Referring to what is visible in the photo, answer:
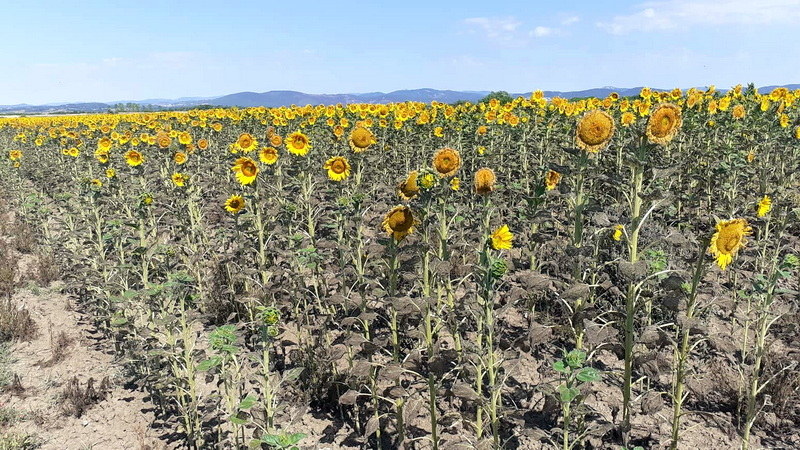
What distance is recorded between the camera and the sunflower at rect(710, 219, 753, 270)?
8.48 feet

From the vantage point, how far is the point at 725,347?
285 centimetres

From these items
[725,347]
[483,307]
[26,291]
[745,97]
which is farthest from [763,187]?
[26,291]

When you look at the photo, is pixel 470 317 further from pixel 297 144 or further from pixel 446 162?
pixel 297 144

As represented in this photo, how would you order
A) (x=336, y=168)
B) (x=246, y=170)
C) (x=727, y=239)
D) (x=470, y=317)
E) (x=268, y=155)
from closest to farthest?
(x=727, y=239)
(x=470, y=317)
(x=246, y=170)
(x=336, y=168)
(x=268, y=155)

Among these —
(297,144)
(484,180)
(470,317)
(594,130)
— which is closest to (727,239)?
(594,130)

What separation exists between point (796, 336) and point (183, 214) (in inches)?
279

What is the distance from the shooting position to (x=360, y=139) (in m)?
6.18

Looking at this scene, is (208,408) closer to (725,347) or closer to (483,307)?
(483,307)

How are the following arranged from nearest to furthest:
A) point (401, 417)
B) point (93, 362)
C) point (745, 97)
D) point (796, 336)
→ point (401, 417) → point (796, 336) → point (93, 362) → point (745, 97)

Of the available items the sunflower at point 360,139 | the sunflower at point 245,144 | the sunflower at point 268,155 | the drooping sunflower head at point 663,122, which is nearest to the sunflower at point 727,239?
the drooping sunflower head at point 663,122

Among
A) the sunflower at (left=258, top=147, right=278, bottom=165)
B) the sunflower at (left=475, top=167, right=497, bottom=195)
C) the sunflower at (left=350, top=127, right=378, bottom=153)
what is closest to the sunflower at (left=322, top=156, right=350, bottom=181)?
the sunflower at (left=350, top=127, right=378, bottom=153)

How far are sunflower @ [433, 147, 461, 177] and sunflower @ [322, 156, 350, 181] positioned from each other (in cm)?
241

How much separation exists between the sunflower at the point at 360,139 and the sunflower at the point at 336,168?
0.48 metres

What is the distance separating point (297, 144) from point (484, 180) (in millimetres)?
3751
